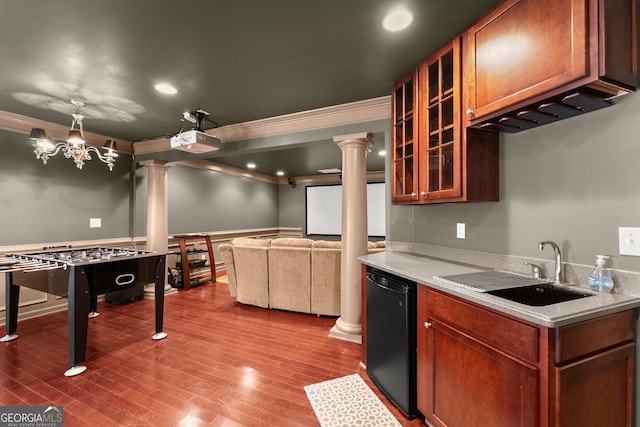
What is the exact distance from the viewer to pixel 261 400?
1974 millimetres

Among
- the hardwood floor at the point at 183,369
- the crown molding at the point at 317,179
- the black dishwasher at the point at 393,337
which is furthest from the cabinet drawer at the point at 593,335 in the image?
the crown molding at the point at 317,179

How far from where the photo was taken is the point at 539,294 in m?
1.35

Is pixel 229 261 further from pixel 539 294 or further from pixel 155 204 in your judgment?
pixel 539 294

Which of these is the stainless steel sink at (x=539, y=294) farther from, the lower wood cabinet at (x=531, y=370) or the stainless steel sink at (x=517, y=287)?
the lower wood cabinet at (x=531, y=370)

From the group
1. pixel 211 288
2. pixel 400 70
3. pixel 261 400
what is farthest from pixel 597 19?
pixel 211 288

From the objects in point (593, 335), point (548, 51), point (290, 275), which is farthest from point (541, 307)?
point (290, 275)

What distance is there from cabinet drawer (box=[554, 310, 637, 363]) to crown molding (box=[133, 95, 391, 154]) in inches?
86.2

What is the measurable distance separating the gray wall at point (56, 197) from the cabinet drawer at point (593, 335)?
501cm

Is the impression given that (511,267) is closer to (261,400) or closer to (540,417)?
(540,417)

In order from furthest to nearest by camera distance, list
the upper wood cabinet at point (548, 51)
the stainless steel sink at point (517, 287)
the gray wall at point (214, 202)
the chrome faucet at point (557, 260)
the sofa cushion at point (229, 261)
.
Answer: the gray wall at point (214, 202), the sofa cushion at point (229, 261), the chrome faucet at point (557, 260), the stainless steel sink at point (517, 287), the upper wood cabinet at point (548, 51)

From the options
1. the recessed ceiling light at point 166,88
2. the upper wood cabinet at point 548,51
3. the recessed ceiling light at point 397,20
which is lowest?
the upper wood cabinet at point 548,51

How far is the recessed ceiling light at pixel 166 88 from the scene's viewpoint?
2.53 m

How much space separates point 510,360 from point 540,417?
7.6 inches

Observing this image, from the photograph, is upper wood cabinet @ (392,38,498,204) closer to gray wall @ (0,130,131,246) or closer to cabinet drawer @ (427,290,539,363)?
cabinet drawer @ (427,290,539,363)
